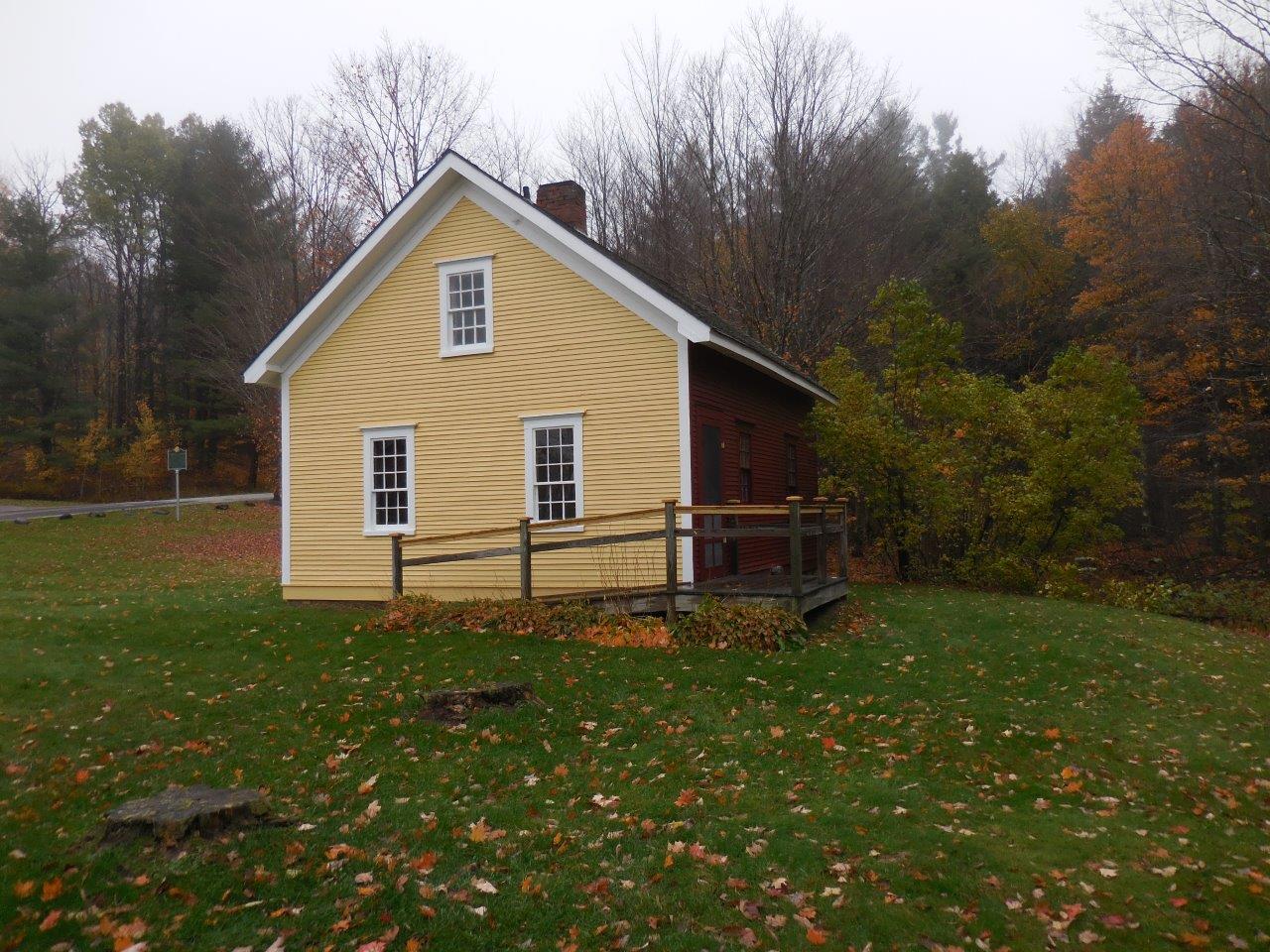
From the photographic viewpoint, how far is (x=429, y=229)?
16125mm

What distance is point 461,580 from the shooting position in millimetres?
15711

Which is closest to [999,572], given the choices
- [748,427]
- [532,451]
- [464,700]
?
[748,427]

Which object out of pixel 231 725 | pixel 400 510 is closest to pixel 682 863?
pixel 231 725

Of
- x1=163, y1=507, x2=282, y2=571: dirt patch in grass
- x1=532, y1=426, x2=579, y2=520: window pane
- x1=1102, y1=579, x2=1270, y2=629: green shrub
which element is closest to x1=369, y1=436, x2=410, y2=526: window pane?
x1=532, y1=426, x2=579, y2=520: window pane

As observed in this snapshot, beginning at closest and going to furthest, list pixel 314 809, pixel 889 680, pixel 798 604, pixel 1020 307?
pixel 314 809 → pixel 889 680 → pixel 798 604 → pixel 1020 307

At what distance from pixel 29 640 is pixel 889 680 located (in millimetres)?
11527

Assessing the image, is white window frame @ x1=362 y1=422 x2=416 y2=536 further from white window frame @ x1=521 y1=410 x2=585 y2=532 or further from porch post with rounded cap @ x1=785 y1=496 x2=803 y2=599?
porch post with rounded cap @ x1=785 y1=496 x2=803 y2=599

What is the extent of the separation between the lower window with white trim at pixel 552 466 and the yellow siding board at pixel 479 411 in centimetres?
18

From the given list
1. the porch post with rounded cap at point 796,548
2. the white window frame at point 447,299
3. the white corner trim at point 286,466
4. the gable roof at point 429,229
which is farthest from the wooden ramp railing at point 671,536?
the white window frame at point 447,299

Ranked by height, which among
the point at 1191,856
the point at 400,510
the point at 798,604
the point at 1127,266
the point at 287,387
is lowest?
the point at 1191,856

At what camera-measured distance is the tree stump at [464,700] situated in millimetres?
8703

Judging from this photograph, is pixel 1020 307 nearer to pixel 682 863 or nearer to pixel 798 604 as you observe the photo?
pixel 798 604

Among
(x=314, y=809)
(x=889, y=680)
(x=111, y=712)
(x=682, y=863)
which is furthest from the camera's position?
(x=889, y=680)

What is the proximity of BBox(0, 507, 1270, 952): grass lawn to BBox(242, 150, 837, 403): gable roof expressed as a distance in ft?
17.7
